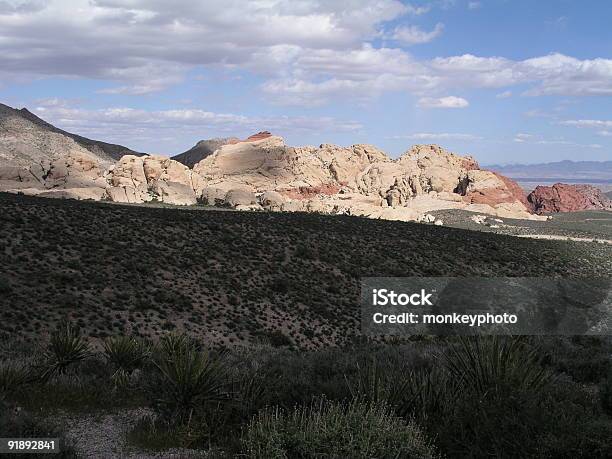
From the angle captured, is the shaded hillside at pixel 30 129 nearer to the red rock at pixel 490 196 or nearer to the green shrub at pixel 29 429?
the red rock at pixel 490 196

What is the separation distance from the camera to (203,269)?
29000mm

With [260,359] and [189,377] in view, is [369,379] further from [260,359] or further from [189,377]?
[260,359]

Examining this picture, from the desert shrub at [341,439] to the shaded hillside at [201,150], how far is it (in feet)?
548

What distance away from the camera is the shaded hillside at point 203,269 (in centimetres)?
2106

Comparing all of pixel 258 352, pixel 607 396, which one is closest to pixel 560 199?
pixel 258 352

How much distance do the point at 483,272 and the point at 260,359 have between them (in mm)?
30650

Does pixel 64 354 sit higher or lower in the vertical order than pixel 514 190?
lower

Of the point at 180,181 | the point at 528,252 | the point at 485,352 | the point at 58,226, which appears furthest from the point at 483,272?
the point at 180,181

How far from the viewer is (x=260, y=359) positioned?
13.0 m

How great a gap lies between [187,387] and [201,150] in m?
177

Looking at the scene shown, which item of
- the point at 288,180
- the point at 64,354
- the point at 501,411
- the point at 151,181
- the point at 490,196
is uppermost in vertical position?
the point at 288,180

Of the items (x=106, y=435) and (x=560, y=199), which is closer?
(x=106, y=435)

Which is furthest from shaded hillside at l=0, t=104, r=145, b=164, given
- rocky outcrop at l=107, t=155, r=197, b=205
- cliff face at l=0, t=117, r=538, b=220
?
rocky outcrop at l=107, t=155, r=197, b=205

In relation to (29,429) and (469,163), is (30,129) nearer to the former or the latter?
(469,163)
